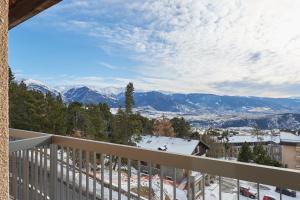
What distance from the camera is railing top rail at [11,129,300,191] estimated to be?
59.2 inches

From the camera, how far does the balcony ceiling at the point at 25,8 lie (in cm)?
200

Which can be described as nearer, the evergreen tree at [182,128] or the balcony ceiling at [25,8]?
the balcony ceiling at [25,8]

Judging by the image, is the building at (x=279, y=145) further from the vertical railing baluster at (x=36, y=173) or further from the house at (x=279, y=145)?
the vertical railing baluster at (x=36, y=173)

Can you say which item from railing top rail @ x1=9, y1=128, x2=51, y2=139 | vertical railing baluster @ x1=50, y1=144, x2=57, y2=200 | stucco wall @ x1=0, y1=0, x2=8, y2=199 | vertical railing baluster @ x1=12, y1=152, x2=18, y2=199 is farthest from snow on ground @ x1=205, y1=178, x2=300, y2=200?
vertical railing baluster @ x1=12, y1=152, x2=18, y2=199

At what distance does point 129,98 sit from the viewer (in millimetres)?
30453

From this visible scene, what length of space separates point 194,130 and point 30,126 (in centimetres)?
2203

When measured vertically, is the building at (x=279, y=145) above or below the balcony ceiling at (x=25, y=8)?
below

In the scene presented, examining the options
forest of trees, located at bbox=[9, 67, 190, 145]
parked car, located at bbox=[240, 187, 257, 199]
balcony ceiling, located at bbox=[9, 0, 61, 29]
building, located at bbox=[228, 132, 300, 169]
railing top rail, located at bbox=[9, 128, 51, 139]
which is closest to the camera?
parked car, located at bbox=[240, 187, 257, 199]

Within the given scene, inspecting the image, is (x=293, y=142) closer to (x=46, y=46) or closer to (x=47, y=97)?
(x=47, y=97)

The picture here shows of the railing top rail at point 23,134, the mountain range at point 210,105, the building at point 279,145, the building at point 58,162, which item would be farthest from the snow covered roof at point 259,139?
the building at point 58,162

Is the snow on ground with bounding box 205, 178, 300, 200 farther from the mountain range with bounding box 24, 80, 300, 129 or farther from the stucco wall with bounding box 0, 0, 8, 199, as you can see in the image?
the mountain range with bounding box 24, 80, 300, 129

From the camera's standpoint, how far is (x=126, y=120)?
26781 millimetres

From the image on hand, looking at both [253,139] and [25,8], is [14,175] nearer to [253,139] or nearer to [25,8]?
[25,8]

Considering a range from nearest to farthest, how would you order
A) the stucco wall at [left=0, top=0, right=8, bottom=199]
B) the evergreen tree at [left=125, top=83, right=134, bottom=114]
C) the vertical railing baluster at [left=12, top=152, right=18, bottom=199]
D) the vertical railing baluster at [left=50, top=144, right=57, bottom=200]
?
the stucco wall at [left=0, top=0, right=8, bottom=199] < the vertical railing baluster at [left=50, top=144, right=57, bottom=200] < the vertical railing baluster at [left=12, top=152, right=18, bottom=199] < the evergreen tree at [left=125, top=83, right=134, bottom=114]
